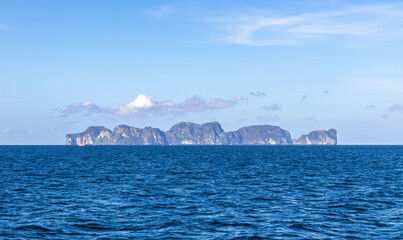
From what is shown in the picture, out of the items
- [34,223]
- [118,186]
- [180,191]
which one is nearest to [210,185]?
[180,191]

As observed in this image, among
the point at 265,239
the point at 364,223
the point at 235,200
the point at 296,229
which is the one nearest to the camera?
the point at 265,239

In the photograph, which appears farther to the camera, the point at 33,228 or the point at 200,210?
the point at 200,210

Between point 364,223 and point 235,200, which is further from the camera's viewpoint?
point 235,200

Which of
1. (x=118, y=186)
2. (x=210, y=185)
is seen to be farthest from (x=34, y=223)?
(x=210, y=185)

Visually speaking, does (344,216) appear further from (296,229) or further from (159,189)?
(159,189)

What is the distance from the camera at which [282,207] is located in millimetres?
37688

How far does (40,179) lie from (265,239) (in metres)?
44.1

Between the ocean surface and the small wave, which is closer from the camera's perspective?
the ocean surface

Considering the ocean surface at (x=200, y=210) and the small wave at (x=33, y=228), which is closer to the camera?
the ocean surface at (x=200, y=210)

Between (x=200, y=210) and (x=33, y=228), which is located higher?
(x=200, y=210)

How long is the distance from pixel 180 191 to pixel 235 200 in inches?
354

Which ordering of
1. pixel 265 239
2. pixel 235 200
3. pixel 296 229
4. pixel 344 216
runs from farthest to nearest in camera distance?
pixel 235 200
pixel 344 216
pixel 296 229
pixel 265 239

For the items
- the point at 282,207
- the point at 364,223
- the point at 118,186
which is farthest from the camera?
the point at 118,186

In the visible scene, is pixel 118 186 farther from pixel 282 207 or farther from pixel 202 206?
pixel 282 207
